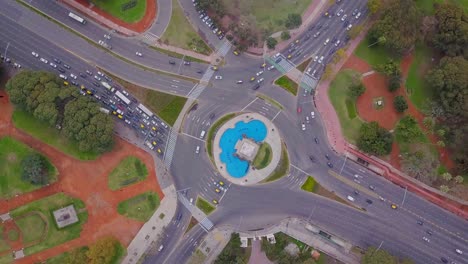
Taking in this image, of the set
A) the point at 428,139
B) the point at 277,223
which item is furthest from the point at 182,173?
the point at 428,139

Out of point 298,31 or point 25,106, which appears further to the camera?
point 298,31

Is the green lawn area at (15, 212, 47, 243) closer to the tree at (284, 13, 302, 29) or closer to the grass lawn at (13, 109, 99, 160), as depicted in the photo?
the grass lawn at (13, 109, 99, 160)

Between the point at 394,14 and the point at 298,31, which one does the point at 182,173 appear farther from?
A: the point at 394,14

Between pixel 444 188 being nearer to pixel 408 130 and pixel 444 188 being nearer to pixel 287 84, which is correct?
pixel 408 130

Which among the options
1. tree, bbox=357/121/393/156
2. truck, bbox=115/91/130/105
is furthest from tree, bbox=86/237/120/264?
tree, bbox=357/121/393/156

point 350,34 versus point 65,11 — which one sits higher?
point 350,34

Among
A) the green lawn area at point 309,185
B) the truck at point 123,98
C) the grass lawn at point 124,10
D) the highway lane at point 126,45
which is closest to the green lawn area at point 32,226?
the truck at point 123,98

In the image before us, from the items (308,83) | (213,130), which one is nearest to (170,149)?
(213,130)
